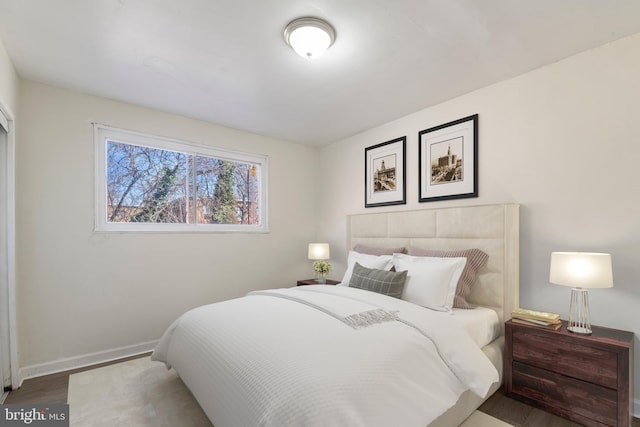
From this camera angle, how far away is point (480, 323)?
221 centimetres

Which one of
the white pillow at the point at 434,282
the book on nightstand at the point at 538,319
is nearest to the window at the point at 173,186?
the white pillow at the point at 434,282

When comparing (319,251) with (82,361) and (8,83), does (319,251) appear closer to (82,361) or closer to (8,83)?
(82,361)

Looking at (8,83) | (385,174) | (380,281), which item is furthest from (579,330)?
(8,83)

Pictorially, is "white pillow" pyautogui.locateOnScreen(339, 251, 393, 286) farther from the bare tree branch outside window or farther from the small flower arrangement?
the bare tree branch outside window

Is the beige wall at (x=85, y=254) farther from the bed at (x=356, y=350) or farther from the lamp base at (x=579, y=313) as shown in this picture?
the lamp base at (x=579, y=313)

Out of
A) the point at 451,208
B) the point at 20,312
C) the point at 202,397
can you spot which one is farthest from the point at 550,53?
the point at 20,312

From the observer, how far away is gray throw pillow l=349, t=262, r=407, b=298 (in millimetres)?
2455

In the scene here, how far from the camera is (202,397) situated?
1691 mm

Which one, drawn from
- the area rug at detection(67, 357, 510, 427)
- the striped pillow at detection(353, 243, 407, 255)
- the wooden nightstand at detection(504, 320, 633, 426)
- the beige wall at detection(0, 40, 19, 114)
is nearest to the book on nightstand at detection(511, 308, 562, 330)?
the wooden nightstand at detection(504, 320, 633, 426)

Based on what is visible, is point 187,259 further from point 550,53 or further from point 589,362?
point 550,53

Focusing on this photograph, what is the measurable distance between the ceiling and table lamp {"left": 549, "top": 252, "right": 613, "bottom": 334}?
1.46 m

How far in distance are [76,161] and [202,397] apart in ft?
8.03

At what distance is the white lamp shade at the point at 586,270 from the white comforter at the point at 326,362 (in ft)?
2.51

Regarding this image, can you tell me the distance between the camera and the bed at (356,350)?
1261 millimetres
